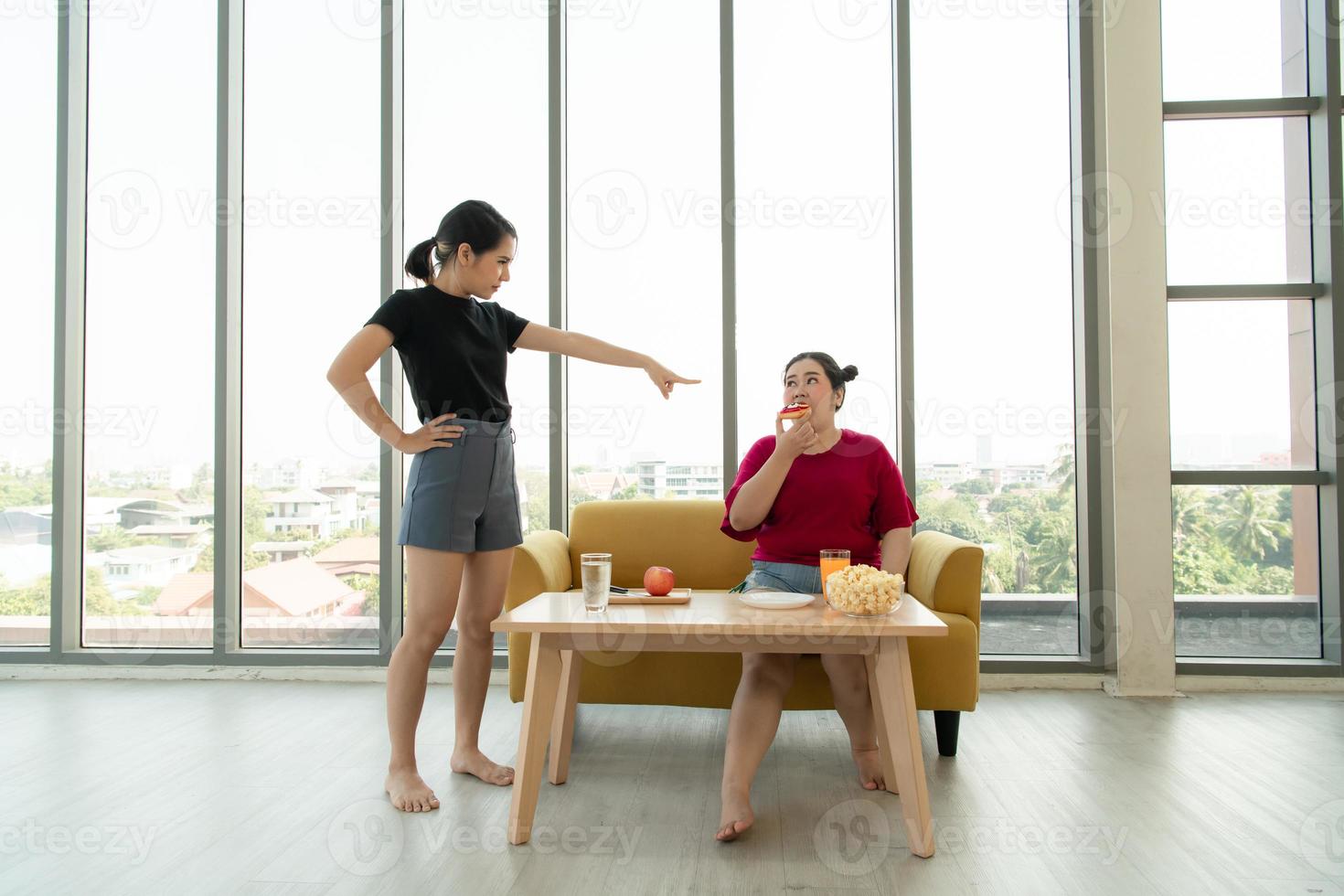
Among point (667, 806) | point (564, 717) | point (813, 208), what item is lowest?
point (667, 806)

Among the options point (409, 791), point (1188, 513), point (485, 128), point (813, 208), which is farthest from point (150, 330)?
point (1188, 513)

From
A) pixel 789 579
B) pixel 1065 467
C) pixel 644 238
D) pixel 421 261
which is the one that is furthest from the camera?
pixel 644 238

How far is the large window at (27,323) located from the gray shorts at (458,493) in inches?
93.3

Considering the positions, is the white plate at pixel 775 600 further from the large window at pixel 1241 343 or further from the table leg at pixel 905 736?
the large window at pixel 1241 343

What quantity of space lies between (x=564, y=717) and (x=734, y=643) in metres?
0.65

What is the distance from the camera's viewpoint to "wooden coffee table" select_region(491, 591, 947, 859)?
161cm

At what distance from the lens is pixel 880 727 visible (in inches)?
76.3

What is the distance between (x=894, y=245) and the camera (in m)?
3.21

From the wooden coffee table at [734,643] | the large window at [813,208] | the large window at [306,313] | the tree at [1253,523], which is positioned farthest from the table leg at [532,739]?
the tree at [1253,523]

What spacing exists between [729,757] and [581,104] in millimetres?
2627

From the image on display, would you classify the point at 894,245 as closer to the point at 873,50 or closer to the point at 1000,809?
the point at 873,50

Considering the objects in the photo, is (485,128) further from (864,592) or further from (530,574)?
(864,592)

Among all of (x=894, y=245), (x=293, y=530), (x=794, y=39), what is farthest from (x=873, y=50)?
(x=293, y=530)

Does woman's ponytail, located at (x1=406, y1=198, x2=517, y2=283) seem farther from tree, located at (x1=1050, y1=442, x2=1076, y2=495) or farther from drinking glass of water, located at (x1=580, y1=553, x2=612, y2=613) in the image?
tree, located at (x1=1050, y1=442, x2=1076, y2=495)
